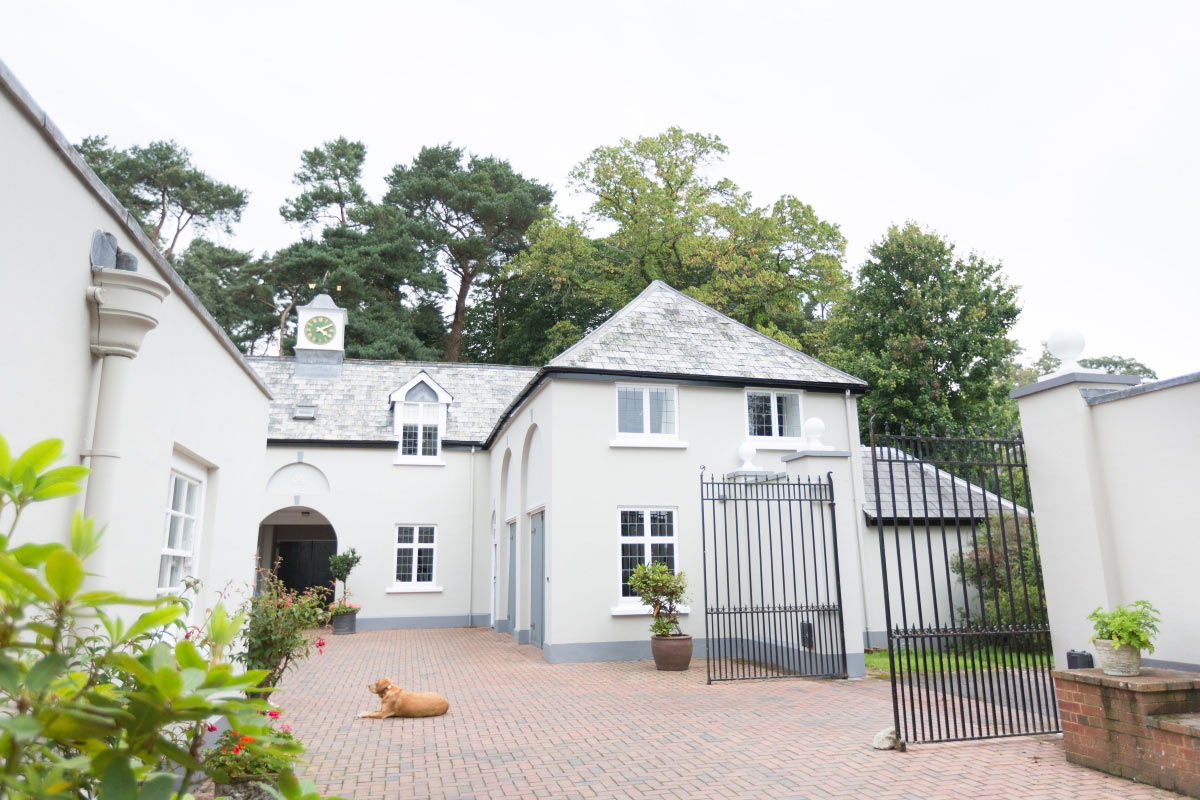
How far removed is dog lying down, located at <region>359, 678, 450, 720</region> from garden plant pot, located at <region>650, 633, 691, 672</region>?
4573 millimetres

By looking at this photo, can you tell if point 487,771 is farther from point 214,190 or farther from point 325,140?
point 325,140

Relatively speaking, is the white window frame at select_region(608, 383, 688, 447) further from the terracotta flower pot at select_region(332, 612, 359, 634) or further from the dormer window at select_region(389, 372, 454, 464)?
the terracotta flower pot at select_region(332, 612, 359, 634)

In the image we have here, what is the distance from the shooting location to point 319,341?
2441cm

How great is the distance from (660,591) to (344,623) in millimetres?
11256

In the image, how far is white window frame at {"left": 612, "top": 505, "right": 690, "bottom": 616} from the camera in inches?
559

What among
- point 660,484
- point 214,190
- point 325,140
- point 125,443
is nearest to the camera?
point 125,443

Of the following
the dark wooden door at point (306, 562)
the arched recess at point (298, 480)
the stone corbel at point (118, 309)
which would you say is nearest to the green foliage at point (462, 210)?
the dark wooden door at point (306, 562)

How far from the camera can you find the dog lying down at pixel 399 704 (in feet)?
30.0

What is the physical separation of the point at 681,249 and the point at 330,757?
77.4ft

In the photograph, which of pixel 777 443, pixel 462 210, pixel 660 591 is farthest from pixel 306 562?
pixel 462 210

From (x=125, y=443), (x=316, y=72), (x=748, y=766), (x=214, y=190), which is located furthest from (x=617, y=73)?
(x=214, y=190)

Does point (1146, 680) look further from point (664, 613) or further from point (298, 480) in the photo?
point (298, 480)

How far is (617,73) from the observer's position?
995 cm

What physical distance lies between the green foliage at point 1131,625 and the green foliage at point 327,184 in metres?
35.6
